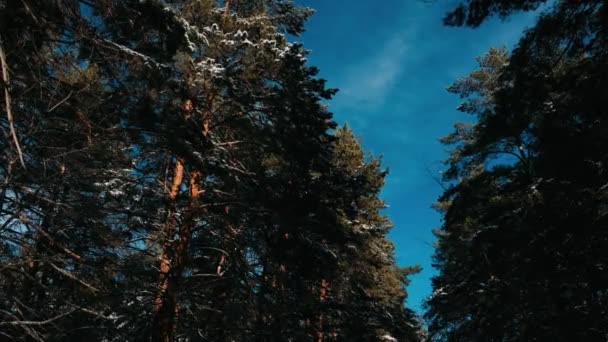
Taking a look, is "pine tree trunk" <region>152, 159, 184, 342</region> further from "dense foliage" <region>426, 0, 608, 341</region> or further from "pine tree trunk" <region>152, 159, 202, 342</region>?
"dense foliage" <region>426, 0, 608, 341</region>

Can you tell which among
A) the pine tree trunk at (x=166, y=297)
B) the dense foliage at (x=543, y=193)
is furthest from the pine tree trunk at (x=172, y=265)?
the dense foliage at (x=543, y=193)

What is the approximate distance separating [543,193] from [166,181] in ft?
32.4

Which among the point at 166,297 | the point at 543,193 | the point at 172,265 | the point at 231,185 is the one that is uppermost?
the point at 543,193

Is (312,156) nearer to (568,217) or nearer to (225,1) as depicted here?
(225,1)

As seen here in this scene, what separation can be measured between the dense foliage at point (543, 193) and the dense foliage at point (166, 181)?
3836 millimetres

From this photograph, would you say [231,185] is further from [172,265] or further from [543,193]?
[543,193]

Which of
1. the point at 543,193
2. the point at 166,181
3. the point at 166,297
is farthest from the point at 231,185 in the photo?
the point at 543,193

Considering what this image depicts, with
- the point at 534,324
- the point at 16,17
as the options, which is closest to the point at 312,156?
the point at 16,17

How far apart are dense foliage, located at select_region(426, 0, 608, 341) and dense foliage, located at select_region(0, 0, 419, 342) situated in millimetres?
3836

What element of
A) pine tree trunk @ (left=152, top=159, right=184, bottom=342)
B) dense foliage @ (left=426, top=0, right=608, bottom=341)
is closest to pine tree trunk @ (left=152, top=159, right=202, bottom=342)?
pine tree trunk @ (left=152, top=159, right=184, bottom=342)

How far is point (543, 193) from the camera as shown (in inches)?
452

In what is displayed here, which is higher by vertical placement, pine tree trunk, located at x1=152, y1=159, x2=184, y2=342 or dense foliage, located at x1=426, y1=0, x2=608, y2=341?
dense foliage, located at x1=426, y1=0, x2=608, y2=341

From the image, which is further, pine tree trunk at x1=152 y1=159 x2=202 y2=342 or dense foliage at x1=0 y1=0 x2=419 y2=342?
pine tree trunk at x1=152 y1=159 x2=202 y2=342

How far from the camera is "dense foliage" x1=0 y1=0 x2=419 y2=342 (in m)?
5.09
